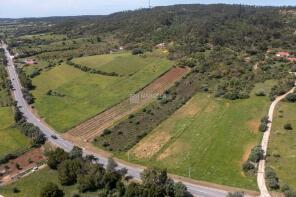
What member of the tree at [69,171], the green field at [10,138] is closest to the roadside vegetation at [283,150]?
the tree at [69,171]

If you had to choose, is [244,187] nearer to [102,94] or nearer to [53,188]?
[53,188]

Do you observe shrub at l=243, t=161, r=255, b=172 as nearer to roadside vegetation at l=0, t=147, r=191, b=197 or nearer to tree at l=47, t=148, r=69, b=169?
roadside vegetation at l=0, t=147, r=191, b=197

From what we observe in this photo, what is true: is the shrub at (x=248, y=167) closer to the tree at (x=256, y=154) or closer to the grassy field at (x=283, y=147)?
the tree at (x=256, y=154)

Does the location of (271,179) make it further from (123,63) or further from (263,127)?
(123,63)

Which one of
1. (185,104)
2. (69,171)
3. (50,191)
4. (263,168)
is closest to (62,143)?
(69,171)

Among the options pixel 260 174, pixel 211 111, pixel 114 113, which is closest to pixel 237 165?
pixel 260 174
